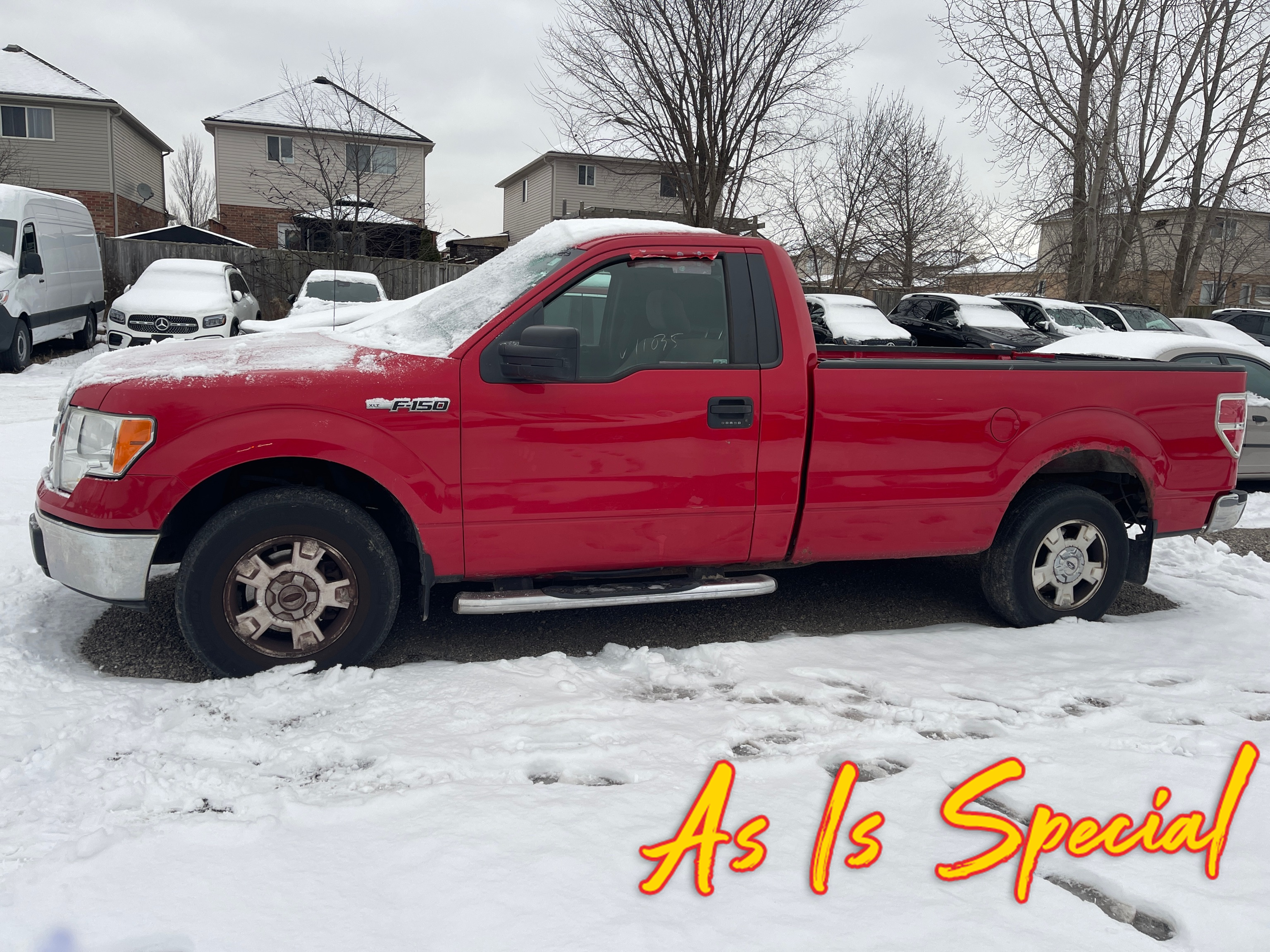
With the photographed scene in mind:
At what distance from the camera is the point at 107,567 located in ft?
12.0

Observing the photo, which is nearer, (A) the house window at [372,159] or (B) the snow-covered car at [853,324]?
(B) the snow-covered car at [853,324]

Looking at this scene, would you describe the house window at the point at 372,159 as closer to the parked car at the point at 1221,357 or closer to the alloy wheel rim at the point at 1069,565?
the parked car at the point at 1221,357

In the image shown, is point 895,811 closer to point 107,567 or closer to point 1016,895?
point 1016,895

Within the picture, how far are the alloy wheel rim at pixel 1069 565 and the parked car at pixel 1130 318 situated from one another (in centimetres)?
1597

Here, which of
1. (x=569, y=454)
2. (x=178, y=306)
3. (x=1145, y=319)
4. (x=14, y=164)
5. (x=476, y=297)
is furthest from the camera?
(x=14, y=164)

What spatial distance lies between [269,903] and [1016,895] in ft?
6.34

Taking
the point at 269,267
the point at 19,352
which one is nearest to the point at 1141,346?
the point at 19,352

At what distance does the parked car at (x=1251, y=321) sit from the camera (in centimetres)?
2236

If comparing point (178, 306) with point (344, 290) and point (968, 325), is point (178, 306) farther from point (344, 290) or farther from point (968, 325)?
point (968, 325)

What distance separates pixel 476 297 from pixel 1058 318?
643 inches

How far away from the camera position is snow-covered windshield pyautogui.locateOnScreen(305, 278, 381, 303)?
17625mm

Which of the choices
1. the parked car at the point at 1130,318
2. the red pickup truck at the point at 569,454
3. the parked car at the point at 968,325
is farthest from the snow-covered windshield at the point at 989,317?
the red pickup truck at the point at 569,454

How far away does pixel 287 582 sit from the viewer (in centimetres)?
377

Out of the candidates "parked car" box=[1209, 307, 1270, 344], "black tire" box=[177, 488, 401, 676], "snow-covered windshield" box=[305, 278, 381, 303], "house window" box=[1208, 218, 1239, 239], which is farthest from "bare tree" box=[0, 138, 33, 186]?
"house window" box=[1208, 218, 1239, 239]
